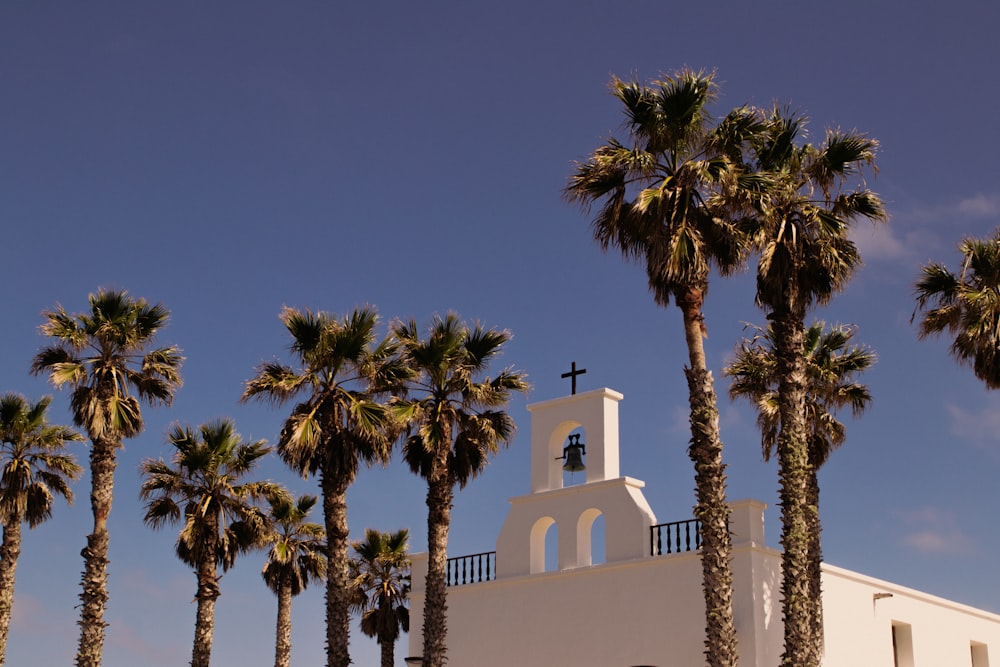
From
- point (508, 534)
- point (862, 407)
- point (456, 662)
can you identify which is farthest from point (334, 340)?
point (862, 407)

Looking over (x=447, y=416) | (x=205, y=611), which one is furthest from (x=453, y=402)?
(x=205, y=611)

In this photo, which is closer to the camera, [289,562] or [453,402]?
[453,402]

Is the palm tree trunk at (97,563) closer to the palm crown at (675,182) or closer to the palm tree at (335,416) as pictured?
the palm tree at (335,416)

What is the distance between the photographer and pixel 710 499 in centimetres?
1970

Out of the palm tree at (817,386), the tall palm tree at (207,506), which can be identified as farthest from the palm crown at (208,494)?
the palm tree at (817,386)

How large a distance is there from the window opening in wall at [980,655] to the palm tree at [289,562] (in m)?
19.0

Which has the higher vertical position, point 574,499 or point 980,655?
point 574,499

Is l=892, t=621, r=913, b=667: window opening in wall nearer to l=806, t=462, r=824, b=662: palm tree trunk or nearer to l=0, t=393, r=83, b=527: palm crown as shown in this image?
l=806, t=462, r=824, b=662: palm tree trunk

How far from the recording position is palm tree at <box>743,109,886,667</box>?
20.5 meters

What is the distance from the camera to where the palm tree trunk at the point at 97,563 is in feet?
87.0

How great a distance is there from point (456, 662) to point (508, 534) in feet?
10.1

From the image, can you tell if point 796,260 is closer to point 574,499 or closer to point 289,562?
point 574,499

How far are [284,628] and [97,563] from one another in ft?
39.4

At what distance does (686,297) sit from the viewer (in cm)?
2097
